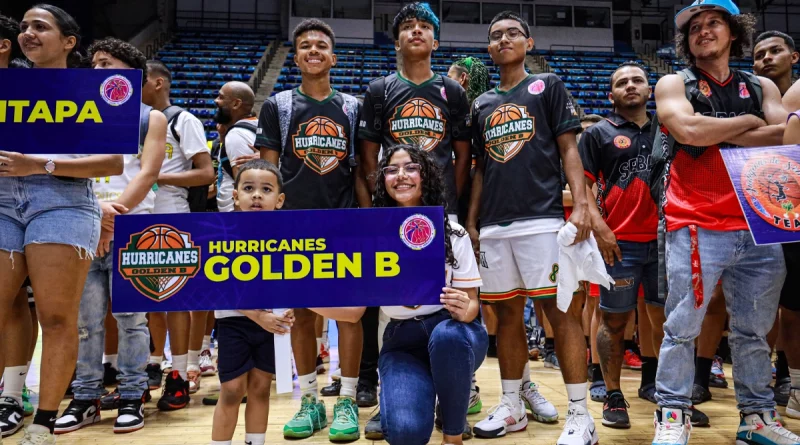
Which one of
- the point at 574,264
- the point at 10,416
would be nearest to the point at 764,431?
the point at 574,264

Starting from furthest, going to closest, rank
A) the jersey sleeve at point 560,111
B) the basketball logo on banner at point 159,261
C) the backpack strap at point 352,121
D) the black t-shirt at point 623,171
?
the black t-shirt at point 623,171, the backpack strap at point 352,121, the jersey sleeve at point 560,111, the basketball logo on banner at point 159,261

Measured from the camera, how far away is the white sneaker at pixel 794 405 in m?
2.75

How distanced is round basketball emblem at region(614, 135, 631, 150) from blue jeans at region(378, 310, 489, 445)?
4.81 feet

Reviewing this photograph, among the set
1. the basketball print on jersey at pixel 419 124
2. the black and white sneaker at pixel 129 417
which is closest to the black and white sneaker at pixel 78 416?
the black and white sneaker at pixel 129 417

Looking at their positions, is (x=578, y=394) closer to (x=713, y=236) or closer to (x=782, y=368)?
(x=713, y=236)

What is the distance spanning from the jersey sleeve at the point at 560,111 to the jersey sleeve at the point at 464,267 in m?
0.74

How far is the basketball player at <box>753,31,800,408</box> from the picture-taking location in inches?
111

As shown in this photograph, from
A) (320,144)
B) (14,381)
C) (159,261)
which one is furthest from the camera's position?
(320,144)

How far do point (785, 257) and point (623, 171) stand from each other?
88cm

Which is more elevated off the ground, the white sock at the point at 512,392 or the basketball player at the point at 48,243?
the basketball player at the point at 48,243

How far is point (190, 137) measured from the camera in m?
3.12

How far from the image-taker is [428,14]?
107 inches

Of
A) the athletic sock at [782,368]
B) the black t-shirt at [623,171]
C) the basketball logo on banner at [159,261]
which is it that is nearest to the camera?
the basketball logo on banner at [159,261]

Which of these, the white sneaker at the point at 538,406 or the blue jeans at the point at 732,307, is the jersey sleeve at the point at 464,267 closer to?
the blue jeans at the point at 732,307
